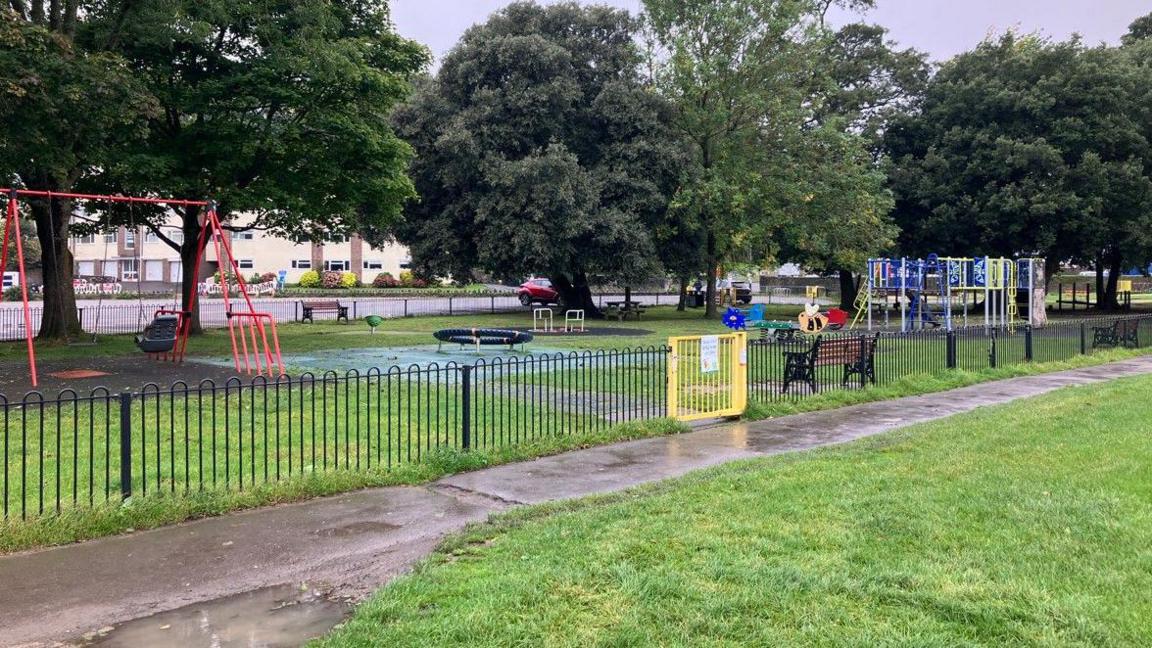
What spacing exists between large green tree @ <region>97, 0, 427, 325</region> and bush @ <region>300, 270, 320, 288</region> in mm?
43996

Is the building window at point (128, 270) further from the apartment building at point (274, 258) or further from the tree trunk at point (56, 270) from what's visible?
the tree trunk at point (56, 270)

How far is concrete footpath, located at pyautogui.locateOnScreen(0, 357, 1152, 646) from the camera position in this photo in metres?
4.78

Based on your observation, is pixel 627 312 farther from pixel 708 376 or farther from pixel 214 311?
pixel 708 376

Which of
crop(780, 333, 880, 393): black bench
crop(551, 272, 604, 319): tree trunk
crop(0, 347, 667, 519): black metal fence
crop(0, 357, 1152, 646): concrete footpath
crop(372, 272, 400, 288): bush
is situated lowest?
crop(0, 357, 1152, 646): concrete footpath

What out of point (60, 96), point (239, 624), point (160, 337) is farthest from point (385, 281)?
point (239, 624)

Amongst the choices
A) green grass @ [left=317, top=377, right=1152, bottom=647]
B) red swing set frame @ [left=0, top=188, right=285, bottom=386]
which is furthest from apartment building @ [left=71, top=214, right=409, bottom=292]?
green grass @ [left=317, top=377, right=1152, bottom=647]

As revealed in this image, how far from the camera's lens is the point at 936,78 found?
42.1 meters

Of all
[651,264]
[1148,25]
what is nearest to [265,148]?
[651,264]

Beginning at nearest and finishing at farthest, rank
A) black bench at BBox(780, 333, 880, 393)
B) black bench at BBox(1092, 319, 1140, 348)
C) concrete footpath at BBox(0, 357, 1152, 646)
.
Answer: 1. concrete footpath at BBox(0, 357, 1152, 646)
2. black bench at BBox(780, 333, 880, 393)
3. black bench at BBox(1092, 319, 1140, 348)

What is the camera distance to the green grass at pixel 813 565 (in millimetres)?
4266

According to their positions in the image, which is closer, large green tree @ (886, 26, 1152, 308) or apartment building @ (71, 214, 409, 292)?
large green tree @ (886, 26, 1152, 308)

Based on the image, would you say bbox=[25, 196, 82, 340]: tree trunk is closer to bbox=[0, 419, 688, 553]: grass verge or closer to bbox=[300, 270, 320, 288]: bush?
bbox=[0, 419, 688, 553]: grass verge

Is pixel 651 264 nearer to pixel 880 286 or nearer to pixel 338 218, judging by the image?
pixel 880 286

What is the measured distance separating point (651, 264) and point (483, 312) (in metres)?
10.7
